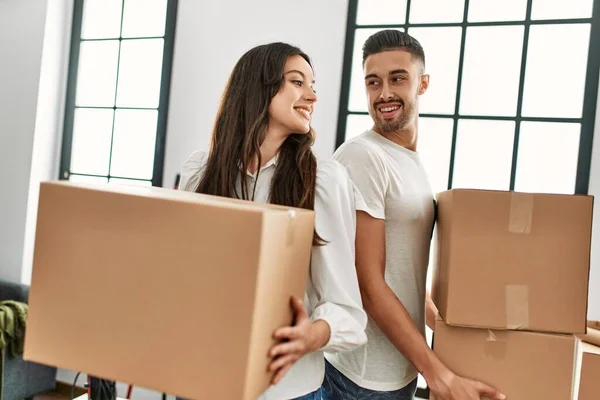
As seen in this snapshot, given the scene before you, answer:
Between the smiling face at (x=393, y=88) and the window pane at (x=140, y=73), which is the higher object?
the window pane at (x=140, y=73)

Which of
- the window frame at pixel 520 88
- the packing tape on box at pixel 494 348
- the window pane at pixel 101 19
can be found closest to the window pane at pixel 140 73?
the window pane at pixel 101 19

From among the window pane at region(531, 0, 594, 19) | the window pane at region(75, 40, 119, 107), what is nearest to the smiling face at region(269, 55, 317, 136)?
the window pane at region(531, 0, 594, 19)

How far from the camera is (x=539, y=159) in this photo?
1894 millimetres

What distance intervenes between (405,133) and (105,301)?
0.92m

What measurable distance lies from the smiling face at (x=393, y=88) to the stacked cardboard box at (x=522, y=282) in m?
0.37

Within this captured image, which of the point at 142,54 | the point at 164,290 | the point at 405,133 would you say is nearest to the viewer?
the point at 164,290

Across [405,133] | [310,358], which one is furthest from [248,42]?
[310,358]

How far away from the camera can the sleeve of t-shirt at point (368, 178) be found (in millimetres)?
1083

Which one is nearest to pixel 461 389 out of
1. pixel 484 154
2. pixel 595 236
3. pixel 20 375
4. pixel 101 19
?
pixel 595 236

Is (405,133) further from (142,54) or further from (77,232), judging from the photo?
(142,54)

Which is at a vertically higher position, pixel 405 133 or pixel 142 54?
pixel 142 54

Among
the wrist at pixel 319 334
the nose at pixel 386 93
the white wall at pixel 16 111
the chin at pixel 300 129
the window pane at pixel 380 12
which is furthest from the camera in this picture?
the white wall at pixel 16 111

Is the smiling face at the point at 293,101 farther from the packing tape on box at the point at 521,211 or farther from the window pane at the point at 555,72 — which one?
the window pane at the point at 555,72

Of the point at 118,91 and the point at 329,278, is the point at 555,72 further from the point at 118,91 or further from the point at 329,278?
the point at 118,91
